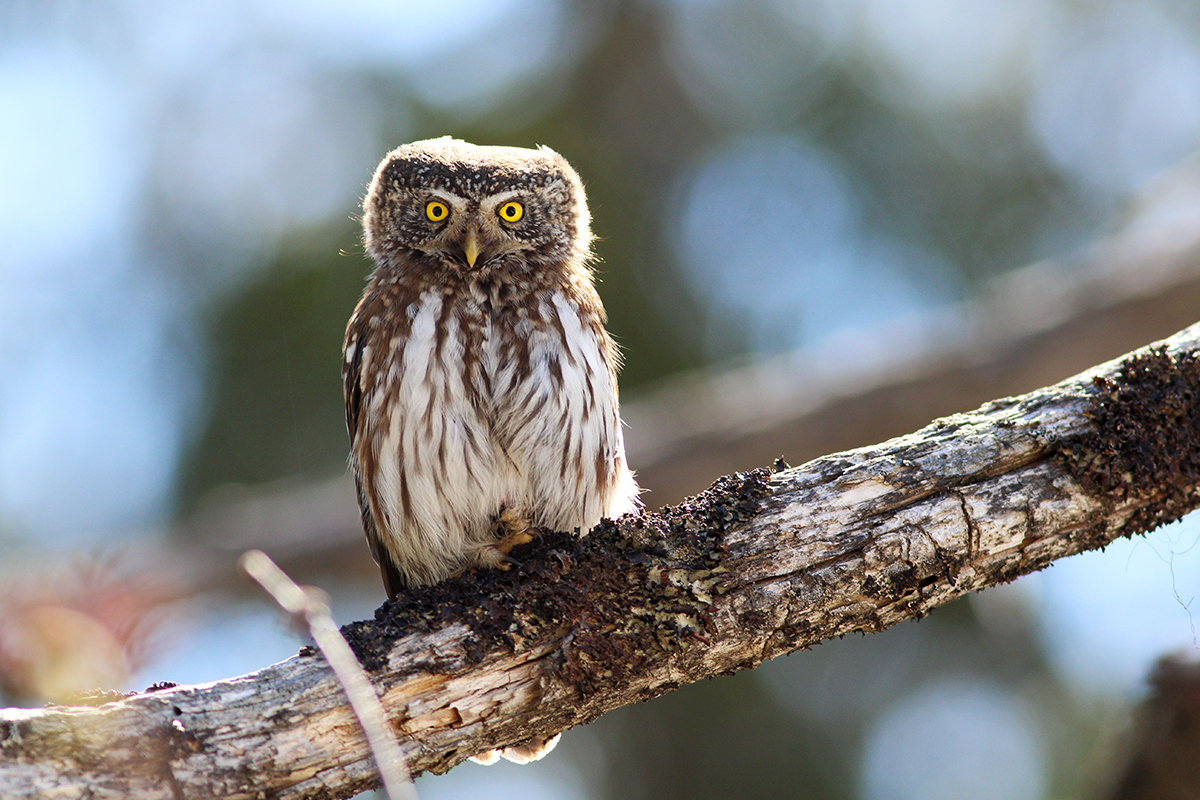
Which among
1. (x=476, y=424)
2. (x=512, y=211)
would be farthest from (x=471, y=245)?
(x=476, y=424)

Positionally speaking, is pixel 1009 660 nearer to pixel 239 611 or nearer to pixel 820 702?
pixel 820 702

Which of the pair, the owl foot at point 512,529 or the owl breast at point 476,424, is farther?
the owl breast at point 476,424

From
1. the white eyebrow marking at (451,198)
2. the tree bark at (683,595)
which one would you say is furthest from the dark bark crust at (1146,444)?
the white eyebrow marking at (451,198)

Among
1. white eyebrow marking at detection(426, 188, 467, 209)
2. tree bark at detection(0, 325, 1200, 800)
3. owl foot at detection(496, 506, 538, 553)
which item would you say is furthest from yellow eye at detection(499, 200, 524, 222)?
tree bark at detection(0, 325, 1200, 800)

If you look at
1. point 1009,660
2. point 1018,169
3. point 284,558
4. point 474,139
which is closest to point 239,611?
point 284,558

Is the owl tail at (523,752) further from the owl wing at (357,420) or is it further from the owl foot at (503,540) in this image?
the owl wing at (357,420)

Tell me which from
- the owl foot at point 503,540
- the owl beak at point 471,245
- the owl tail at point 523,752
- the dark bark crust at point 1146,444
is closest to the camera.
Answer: the dark bark crust at point 1146,444
